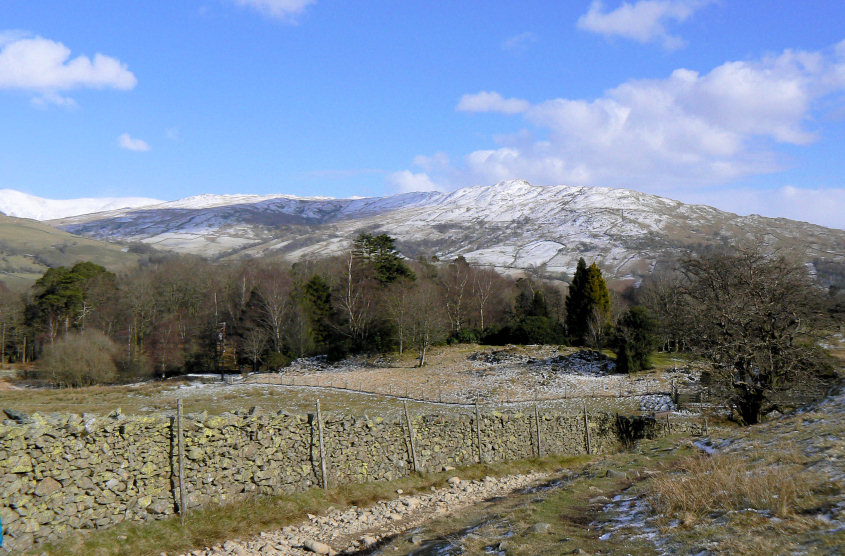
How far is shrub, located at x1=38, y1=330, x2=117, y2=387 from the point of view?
44281mm

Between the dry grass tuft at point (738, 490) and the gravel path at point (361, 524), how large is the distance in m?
5.68

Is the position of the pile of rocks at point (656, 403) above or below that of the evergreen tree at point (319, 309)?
below

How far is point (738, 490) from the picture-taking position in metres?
8.58

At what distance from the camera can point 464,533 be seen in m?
9.91

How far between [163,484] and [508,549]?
322 inches

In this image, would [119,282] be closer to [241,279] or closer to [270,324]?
[241,279]

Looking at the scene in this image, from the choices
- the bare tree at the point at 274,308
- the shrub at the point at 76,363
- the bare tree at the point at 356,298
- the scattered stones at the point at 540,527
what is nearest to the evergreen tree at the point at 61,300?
the shrub at the point at 76,363

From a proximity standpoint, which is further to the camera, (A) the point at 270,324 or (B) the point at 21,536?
(A) the point at 270,324

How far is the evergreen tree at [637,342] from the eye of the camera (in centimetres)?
4016

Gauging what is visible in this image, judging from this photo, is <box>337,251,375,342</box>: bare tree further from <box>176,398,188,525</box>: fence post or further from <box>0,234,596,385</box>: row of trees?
<box>176,398,188,525</box>: fence post

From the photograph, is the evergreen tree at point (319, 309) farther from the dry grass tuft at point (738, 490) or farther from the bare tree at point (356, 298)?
the dry grass tuft at point (738, 490)

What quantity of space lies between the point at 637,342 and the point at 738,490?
33.9 metres

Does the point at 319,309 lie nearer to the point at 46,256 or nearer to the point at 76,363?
the point at 76,363

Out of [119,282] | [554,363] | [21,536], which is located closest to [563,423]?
[21,536]
